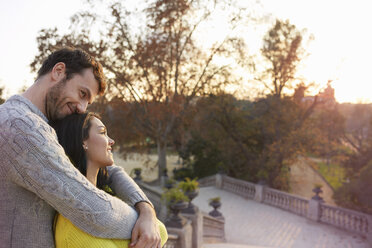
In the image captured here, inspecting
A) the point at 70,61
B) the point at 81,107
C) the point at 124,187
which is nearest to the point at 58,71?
the point at 70,61

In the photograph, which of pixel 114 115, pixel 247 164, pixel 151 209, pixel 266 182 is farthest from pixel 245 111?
pixel 151 209

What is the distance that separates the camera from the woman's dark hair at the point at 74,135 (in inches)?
55.0

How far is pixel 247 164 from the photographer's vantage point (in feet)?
63.1

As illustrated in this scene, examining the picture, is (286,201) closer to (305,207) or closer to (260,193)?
(305,207)

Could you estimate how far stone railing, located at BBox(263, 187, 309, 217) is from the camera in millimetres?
13445

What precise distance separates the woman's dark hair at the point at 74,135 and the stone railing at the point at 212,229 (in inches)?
314

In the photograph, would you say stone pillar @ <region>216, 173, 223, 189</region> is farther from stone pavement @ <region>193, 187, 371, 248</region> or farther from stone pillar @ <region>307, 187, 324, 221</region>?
stone pillar @ <region>307, 187, 324, 221</region>

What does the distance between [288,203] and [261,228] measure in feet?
9.36

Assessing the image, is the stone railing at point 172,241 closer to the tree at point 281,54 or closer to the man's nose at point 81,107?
the man's nose at point 81,107

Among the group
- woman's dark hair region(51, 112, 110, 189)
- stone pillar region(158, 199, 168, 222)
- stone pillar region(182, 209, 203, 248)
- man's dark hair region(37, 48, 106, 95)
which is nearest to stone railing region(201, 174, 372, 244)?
stone pillar region(158, 199, 168, 222)

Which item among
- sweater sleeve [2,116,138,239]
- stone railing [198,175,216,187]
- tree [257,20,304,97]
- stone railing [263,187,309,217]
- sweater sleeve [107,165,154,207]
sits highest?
tree [257,20,304,97]

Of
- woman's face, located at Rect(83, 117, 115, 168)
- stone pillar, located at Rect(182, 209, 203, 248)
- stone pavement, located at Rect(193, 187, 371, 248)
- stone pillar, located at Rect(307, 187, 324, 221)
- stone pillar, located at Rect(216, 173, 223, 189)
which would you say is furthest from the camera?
stone pillar, located at Rect(216, 173, 223, 189)

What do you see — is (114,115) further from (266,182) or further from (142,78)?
(266,182)

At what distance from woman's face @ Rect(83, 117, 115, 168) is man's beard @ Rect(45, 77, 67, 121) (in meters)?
0.20
